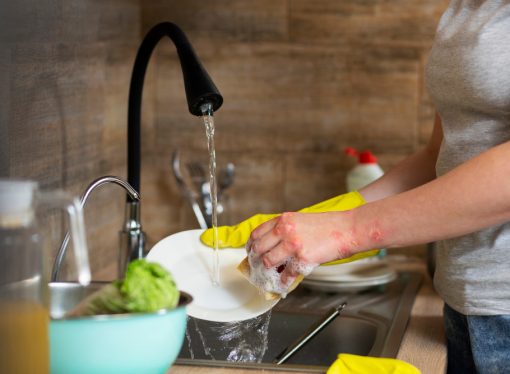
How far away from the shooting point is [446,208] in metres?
1.09

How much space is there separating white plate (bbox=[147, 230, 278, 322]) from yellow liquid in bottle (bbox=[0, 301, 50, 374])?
507mm

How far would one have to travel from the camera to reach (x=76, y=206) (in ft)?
2.52

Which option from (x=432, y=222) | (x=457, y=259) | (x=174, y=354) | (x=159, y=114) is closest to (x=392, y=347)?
(x=457, y=259)

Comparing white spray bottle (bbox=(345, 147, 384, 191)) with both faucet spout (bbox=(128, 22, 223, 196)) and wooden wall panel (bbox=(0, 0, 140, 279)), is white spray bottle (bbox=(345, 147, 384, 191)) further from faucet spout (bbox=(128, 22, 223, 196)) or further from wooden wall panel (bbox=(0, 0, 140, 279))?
faucet spout (bbox=(128, 22, 223, 196))

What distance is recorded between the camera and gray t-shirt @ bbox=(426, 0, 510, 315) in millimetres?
1196

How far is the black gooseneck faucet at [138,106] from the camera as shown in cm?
129

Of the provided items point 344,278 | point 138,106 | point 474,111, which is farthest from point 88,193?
point 344,278

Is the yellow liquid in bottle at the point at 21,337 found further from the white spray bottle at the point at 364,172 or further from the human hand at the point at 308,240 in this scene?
the white spray bottle at the point at 364,172

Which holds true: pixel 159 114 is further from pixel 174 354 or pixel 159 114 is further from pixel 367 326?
pixel 174 354

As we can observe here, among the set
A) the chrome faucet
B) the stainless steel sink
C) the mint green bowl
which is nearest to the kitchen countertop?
the stainless steel sink

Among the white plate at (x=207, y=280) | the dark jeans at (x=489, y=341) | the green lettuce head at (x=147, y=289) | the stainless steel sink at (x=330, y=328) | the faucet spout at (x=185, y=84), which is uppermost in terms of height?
the faucet spout at (x=185, y=84)

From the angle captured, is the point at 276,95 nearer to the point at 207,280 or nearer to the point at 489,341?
the point at 207,280

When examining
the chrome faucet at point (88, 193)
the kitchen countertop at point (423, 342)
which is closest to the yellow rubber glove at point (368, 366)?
the kitchen countertop at point (423, 342)

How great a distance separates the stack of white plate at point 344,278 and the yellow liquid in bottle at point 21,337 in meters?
1.13
